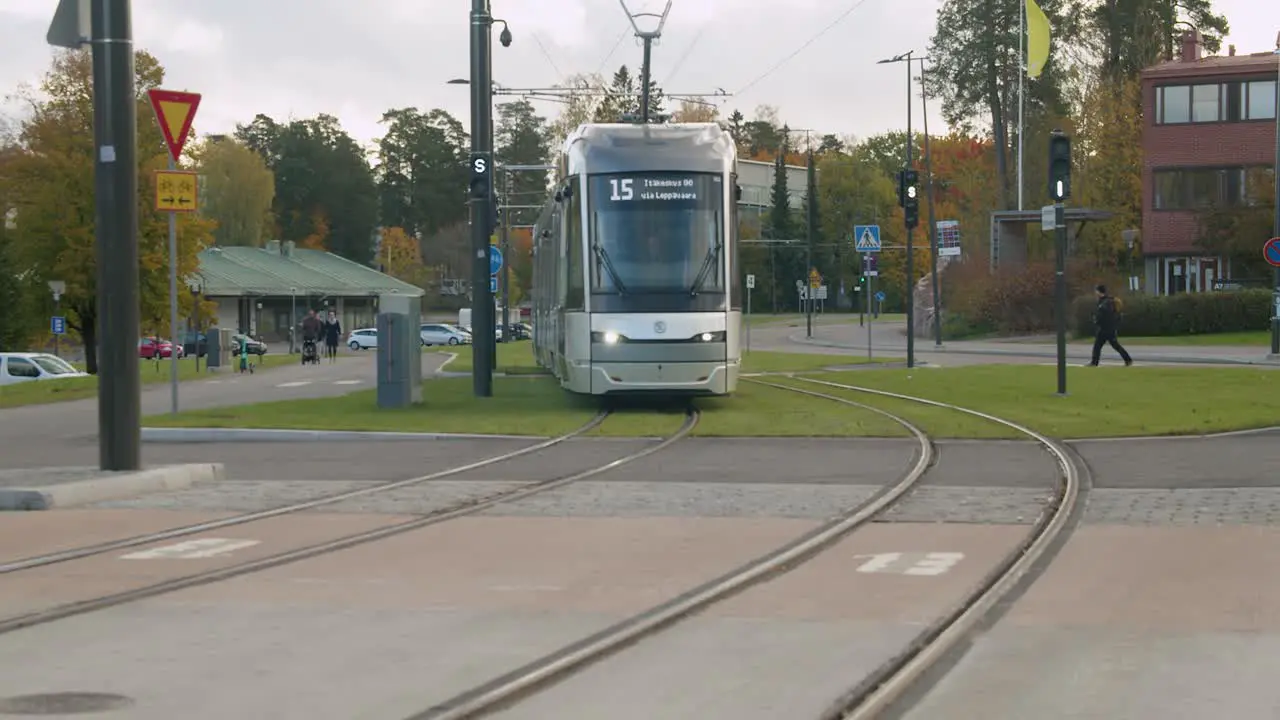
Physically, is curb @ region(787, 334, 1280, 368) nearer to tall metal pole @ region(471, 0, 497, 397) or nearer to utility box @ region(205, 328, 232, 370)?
tall metal pole @ region(471, 0, 497, 397)

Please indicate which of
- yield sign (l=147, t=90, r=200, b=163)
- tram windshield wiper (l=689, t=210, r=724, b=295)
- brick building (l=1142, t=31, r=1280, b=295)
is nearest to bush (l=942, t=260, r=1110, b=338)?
brick building (l=1142, t=31, r=1280, b=295)

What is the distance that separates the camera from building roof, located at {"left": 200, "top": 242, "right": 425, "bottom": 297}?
102688mm

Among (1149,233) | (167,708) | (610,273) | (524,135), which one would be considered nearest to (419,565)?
(167,708)

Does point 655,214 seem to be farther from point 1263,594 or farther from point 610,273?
point 1263,594

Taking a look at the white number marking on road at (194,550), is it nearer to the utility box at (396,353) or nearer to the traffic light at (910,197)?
the utility box at (396,353)

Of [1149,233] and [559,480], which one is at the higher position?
[1149,233]

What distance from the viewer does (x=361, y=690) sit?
20.6 ft

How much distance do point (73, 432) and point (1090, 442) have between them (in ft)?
45.0

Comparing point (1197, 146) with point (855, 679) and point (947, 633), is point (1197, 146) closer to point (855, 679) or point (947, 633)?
point (947, 633)

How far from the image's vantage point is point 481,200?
27.2 m

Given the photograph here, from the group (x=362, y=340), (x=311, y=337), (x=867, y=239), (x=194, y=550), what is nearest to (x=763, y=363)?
(x=867, y=239)

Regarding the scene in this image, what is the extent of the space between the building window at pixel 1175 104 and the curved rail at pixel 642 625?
5547 cm

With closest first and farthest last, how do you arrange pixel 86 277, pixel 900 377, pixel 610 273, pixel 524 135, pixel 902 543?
pixel 902 543
pixel 610 273
pixel 900 377
pixel 86 277
pixel 524 135

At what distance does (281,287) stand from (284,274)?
4433 millimetres
